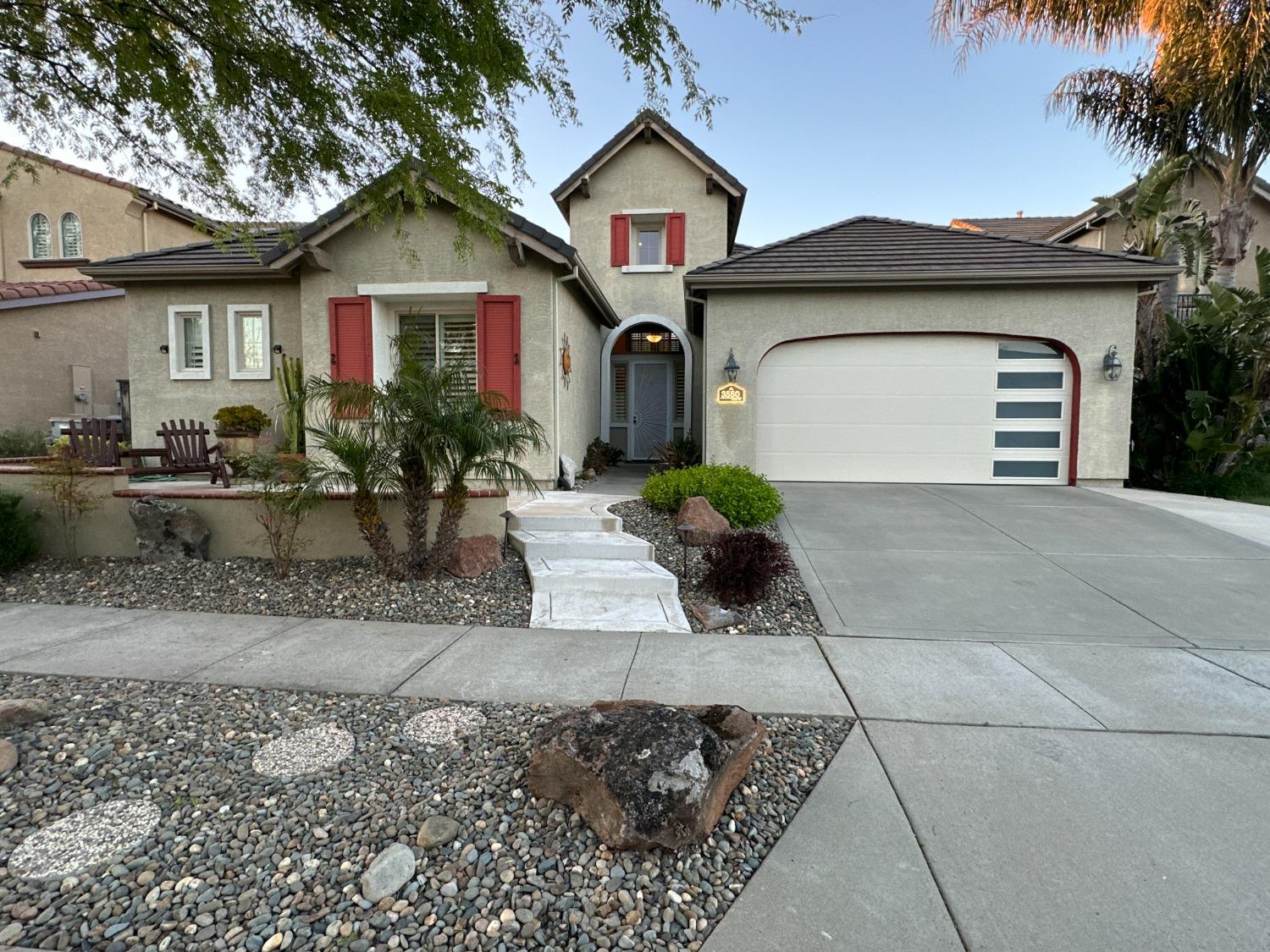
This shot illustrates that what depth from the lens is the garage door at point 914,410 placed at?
944cm

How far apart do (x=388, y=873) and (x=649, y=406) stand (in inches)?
509

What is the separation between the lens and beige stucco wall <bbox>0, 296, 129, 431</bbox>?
11539mm

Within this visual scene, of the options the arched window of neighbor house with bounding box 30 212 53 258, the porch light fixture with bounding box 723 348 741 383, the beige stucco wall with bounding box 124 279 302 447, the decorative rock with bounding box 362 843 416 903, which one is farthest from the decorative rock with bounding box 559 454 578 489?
the arched window of neighbor house with bounding box 30 212 53 258

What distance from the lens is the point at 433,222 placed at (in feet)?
27.9

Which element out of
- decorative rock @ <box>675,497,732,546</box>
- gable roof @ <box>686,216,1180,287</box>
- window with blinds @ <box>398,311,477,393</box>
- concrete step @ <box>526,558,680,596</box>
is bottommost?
concrete step @ <box>526,558,680,596</box>

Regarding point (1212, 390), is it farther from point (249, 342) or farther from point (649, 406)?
point (249, 342)

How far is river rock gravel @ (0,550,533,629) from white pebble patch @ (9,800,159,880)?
7.45 feet

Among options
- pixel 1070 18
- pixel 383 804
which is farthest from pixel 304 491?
pixel 1070 18

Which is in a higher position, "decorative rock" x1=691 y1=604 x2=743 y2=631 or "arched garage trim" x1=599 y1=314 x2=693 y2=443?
"arched garage trim" x1=599 y1=314 x2=693 y2=443

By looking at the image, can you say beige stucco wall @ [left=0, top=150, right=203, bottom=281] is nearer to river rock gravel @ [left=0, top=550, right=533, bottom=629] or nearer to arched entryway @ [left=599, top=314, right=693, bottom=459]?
arched entryway @ [left=599, top=314, right=693, bottom=459]

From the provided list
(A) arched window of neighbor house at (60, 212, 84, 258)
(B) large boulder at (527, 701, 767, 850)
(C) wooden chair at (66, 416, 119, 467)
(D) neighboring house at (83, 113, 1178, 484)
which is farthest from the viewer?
(A) arched window of neighbor house at (60, 212, 84, 258)

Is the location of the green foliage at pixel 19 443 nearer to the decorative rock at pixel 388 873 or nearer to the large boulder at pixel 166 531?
the large boulder at pixel 166 531

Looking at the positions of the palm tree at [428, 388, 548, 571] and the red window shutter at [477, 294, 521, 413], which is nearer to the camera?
the palm tree at [428, 388, 548, 571]

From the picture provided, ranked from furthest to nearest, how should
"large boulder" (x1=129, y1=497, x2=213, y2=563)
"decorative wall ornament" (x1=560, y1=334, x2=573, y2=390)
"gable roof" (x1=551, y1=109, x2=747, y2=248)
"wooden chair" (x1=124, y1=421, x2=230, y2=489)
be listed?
"gable roof" (x1=551, y1=109, x2=747, y2=248) < "decorative wall ornament" (x1=560, y1=334, x2=573, y2=390) < "wooden chair" (x1=124, y1=421, x2=230, y2=489) < "large boulder" (x1=129, y1=497, x2=213, y2=563)
